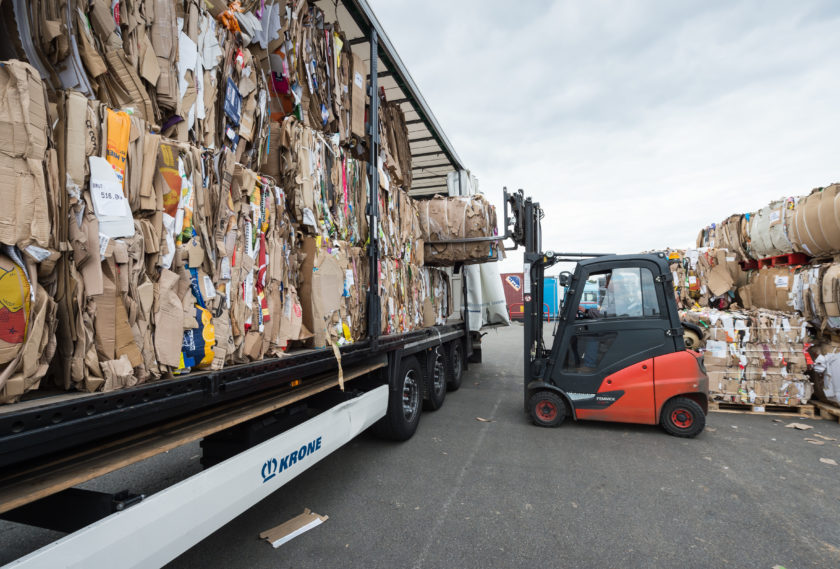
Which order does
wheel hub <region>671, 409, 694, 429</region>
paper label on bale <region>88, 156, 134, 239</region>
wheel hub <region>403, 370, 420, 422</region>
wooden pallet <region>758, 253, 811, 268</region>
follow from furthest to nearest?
1. wooden pallet <region>758, 253, 811, 268</region>
2. wheel hub <region>671, 409, 694, 429</region>
3. wheel hub <region>403, 370, 420, 422</region>
4. paper label on bale <region>88, 156, 134, 239</region>

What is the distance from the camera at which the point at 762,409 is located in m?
5.84

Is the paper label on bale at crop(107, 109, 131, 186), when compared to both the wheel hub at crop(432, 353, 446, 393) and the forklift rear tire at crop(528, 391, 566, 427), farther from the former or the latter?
the forklift rear tire at crop(528, 391, 566, 427)

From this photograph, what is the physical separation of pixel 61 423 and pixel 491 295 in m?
7.11

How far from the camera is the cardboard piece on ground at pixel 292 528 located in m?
2.74

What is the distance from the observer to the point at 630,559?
253 cm

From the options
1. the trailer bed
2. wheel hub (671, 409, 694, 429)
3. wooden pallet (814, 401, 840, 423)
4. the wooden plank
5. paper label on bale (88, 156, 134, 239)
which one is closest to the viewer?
the trailer bed

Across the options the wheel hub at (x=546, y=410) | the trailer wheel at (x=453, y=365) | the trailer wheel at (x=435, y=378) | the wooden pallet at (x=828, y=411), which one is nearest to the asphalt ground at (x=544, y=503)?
the wheel hub at (x=546, y=410)

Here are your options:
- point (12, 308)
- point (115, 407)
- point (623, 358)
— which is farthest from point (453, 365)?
point (12, 308)

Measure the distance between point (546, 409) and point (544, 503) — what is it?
214cm

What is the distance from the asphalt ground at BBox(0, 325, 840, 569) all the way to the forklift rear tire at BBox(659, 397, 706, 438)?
5.2 inches

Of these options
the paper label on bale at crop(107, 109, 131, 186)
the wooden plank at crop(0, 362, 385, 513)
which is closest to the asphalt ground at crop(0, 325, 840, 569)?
the wooden plank at crop(0, 362, 385, 513)

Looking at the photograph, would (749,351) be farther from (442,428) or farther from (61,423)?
(61,423)

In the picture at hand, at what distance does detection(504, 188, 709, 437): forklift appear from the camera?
4770 mm

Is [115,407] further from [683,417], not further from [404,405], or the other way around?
[683,417]
